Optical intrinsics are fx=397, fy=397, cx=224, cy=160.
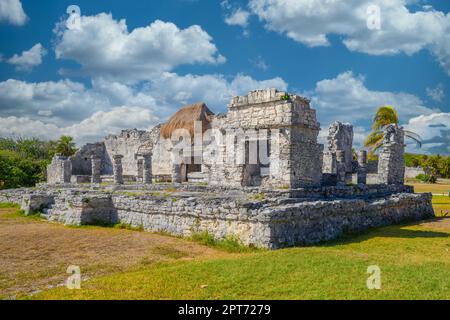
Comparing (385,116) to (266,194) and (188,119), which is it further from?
(266,194)

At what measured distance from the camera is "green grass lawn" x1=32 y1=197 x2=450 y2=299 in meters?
A: 4.82

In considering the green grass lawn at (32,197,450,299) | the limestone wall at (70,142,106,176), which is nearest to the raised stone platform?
the green grass lawn at (32,197,450,299)

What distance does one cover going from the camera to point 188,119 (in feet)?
91.7

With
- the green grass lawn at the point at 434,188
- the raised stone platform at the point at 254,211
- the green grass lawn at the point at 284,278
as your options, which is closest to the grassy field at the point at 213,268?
the green grass lawn at the point at 284,278

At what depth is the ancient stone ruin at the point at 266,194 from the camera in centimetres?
816

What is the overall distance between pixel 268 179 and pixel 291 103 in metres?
2.47

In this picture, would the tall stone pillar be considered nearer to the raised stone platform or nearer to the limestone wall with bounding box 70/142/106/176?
the raised stone platform

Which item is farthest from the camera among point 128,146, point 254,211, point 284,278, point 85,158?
point 128,146

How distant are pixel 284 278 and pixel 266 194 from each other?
5.68 m

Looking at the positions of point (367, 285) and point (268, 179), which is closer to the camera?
point (367, 285)

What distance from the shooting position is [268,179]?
41.1 ft

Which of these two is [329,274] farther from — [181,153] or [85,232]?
[181,153]

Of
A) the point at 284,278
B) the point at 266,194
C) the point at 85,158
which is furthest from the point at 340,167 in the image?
the point at 85,158
